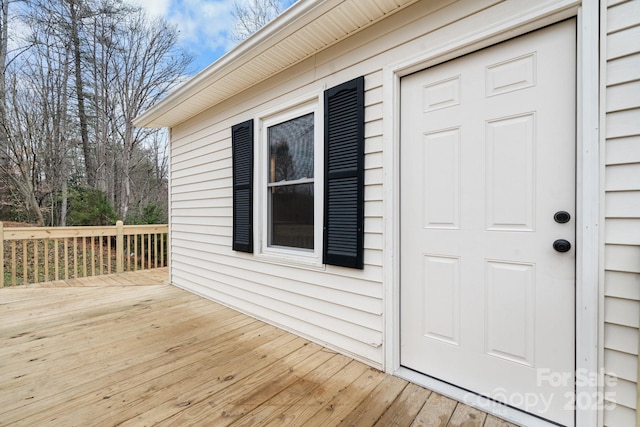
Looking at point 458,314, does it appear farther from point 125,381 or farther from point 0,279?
point 0,279

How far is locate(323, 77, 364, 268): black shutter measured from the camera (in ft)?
6.91

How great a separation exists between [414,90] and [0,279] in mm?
5774

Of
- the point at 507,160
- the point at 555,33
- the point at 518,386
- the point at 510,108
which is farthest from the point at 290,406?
the point at 555,33

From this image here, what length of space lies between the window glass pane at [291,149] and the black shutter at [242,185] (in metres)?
0.26

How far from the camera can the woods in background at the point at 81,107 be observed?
686cm

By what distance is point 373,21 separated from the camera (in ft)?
6.70

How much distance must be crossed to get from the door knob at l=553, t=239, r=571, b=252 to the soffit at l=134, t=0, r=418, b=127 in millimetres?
1663

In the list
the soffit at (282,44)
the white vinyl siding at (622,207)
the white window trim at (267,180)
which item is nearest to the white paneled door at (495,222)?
the white vinyl siding at (622,207)

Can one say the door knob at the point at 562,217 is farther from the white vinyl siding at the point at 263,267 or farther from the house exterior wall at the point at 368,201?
the white vinyl siding at the point at 263,267

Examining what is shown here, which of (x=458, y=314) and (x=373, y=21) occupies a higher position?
(x=373, y=21)

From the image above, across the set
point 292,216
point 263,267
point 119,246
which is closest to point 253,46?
point 292,216

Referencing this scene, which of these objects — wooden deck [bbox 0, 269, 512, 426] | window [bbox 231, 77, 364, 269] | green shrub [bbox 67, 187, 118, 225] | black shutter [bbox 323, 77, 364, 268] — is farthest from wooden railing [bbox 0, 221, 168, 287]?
black shutter [bbox 323, 77, 364, 268]

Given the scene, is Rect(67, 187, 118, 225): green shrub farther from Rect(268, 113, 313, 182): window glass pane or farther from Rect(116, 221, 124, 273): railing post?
Rect(268, 113, 313, 182): window glass pane

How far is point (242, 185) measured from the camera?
3.12m
